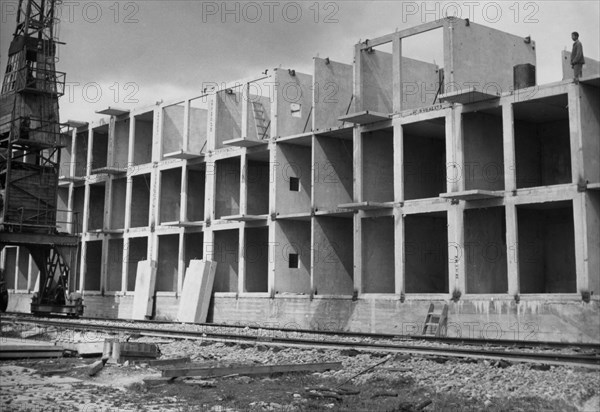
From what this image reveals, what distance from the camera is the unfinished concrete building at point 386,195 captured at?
21516 mm

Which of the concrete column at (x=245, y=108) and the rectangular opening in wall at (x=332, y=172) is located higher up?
the concrete column at (x=245, y=108)

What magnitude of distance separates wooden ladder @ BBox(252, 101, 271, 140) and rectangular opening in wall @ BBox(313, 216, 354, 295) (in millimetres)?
5881

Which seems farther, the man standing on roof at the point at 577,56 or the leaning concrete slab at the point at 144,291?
the leaning concrete slab at the point at 144,291

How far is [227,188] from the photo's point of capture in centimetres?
3409

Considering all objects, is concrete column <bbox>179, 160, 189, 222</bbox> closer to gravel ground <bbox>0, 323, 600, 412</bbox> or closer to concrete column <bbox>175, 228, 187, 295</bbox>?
concrete column <bbox>175, 228, 187, 295</bbox>

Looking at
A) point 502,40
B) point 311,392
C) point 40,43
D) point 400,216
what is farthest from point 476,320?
point 40,43

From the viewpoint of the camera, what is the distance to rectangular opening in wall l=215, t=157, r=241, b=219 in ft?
110

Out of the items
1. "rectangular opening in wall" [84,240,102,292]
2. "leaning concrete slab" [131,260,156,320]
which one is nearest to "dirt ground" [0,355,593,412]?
"leaning concrete slab" [131,260,156,320]

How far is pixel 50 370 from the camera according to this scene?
1241cm

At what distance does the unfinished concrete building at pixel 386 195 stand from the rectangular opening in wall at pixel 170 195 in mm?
97

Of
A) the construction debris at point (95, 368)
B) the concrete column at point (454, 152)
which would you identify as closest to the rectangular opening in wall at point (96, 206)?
the concrete column at point (454, 152)

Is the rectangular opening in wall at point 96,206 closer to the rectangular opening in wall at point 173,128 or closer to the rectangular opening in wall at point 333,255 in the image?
the rectangular opening in wall at point 173,128

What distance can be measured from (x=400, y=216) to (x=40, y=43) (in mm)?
18441

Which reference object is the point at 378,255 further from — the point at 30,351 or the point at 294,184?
the point at 30,351
